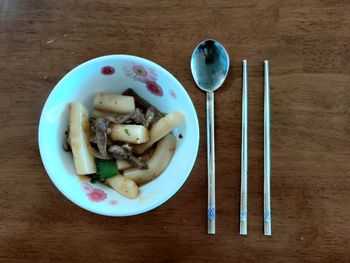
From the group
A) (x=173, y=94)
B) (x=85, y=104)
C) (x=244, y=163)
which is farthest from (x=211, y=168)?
(x=85, y=104)

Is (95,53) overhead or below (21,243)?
overhead

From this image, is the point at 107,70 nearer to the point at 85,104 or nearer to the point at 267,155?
the point at 85,104

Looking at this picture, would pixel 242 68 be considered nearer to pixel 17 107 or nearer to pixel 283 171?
pixel 283 171

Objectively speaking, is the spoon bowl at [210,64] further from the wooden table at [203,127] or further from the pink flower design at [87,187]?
the pink flower design at [87,187]

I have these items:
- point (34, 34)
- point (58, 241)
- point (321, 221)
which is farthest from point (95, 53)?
point (321, 221)

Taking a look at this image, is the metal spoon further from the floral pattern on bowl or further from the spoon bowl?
the floral pattern on bowl

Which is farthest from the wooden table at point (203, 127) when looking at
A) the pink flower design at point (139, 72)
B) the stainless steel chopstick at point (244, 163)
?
the pink flower design at point (139, 72)
